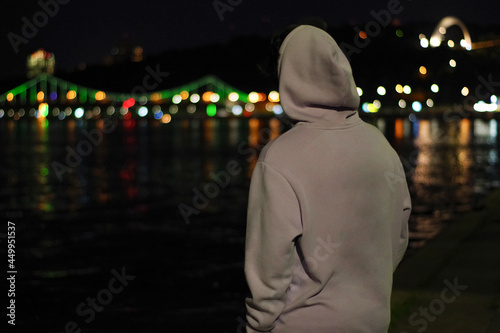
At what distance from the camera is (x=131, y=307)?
6.46 metres

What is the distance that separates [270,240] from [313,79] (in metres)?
0.40

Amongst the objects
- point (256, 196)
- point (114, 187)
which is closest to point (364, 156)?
point (256, 196)

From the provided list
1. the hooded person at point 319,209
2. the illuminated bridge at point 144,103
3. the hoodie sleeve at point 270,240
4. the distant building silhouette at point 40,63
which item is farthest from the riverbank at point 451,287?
the distant building silhouette at point 40,63

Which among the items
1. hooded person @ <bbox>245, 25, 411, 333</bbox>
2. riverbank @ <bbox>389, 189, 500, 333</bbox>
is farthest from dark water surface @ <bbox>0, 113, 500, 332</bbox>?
hooded person @ <bbox>245, 25, 411, 333</bbox>

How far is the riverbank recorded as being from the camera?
14.4ft

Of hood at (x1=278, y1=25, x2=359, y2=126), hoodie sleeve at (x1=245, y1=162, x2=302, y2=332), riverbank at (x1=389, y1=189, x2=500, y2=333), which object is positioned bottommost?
riverbank at (x1=389, y1=189, x2=500, y2=333)

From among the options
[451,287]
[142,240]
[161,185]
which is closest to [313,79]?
[451,287]

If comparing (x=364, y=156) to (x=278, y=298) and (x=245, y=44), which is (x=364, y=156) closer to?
(x=278, y=298)

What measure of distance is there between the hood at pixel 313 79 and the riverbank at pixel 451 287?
2.50 m

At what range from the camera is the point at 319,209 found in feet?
6.42

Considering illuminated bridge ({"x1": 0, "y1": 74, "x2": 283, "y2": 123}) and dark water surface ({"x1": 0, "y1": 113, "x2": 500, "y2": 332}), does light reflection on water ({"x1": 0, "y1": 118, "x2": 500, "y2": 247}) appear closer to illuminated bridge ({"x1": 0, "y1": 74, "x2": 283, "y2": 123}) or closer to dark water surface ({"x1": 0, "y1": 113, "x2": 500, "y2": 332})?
dark water surface ({"x1": 0, "y1": 113, "x2": 500, "y2": 332})

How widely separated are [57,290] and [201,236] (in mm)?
2948

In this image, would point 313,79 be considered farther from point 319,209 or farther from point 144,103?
point 144,103

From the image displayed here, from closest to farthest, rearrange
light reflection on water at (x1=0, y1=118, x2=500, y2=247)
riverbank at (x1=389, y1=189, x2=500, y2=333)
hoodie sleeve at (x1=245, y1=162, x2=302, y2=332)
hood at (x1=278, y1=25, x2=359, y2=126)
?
hoodie sleeve at (x1=245, y1=162, x2=302, y2=332) < hood at (x1=278, y1=25, x2=359, y2=126) < riverbank at (x1=389, y1=189, x2=500, y2=333) < light reflection on water at (x1=0, y1=118, x2=500, y2=247)
